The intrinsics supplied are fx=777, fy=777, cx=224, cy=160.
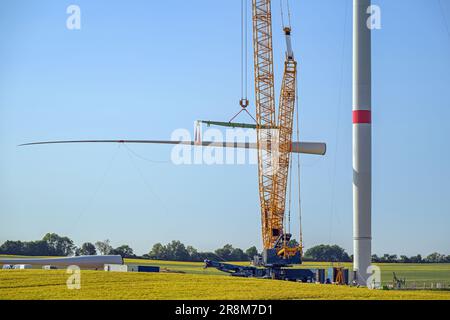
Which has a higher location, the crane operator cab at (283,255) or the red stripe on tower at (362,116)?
the red stripe on tower at (362,116)

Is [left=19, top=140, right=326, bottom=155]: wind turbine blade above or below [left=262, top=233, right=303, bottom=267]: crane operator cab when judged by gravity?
above

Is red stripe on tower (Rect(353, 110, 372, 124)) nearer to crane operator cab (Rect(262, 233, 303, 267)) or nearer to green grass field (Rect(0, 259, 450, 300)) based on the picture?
crane operator cab (Rect(262, 233, 303, 267))

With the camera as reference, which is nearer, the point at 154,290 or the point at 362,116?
the point at 154,290

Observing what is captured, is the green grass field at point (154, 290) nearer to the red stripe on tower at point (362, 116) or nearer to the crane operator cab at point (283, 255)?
the red stripe on tower at point (362, 116)

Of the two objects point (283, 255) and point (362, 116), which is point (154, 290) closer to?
point (362, 116)

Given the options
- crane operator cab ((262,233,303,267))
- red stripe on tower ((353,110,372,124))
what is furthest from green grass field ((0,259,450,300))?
crane operator cab ((262,233,303,267))

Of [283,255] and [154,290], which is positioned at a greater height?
[283,255]

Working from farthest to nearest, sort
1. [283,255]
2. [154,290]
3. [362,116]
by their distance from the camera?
[283,255] < [362,116] < [154,290]

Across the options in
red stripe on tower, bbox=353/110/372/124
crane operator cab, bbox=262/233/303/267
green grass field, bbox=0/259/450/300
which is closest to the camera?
green grass field, bbox=0/259/450/300

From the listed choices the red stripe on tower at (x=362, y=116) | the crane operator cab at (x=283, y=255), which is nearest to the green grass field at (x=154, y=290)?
the red stripe on tower at (x=362, y=116)

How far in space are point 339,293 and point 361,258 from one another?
35922mm

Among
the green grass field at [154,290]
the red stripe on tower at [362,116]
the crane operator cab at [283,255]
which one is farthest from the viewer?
the crane operator cab at [283,255]

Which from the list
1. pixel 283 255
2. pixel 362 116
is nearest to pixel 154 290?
pixel 362 116
